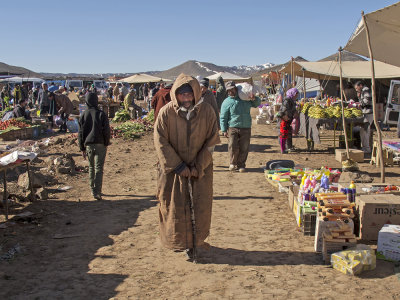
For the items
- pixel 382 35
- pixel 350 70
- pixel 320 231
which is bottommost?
pixel 320 231

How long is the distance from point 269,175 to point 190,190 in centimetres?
405

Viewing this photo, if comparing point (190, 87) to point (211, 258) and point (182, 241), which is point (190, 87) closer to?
point (182, 241)

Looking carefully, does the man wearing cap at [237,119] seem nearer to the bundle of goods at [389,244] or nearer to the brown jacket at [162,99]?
the brown jacket at [162,99]

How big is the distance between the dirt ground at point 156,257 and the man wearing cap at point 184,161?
0.42 metres

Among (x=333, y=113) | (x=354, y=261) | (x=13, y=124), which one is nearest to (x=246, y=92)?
(x=333, y=113)

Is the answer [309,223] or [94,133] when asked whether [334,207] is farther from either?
[94,133]

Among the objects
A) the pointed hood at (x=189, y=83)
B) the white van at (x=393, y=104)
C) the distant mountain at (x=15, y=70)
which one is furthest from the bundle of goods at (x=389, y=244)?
the distant mountain at (x=15, y=70)

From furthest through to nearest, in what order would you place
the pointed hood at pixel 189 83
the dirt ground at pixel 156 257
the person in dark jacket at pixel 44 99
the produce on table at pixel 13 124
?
the person in dark jacket at pixel 44 99
the produce on table at pixel 13 124
the pointed hood at pixel 189 83
the dirt ground at pixel 156 257

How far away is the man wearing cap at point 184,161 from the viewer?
4.37m

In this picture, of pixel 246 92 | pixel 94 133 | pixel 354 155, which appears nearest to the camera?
pixel 94 133

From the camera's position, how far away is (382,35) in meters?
7.32

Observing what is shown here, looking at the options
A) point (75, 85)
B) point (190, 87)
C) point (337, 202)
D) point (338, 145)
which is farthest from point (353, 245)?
point (75, 85)

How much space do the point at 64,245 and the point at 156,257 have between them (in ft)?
4.31

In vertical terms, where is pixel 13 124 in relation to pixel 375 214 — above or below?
above
